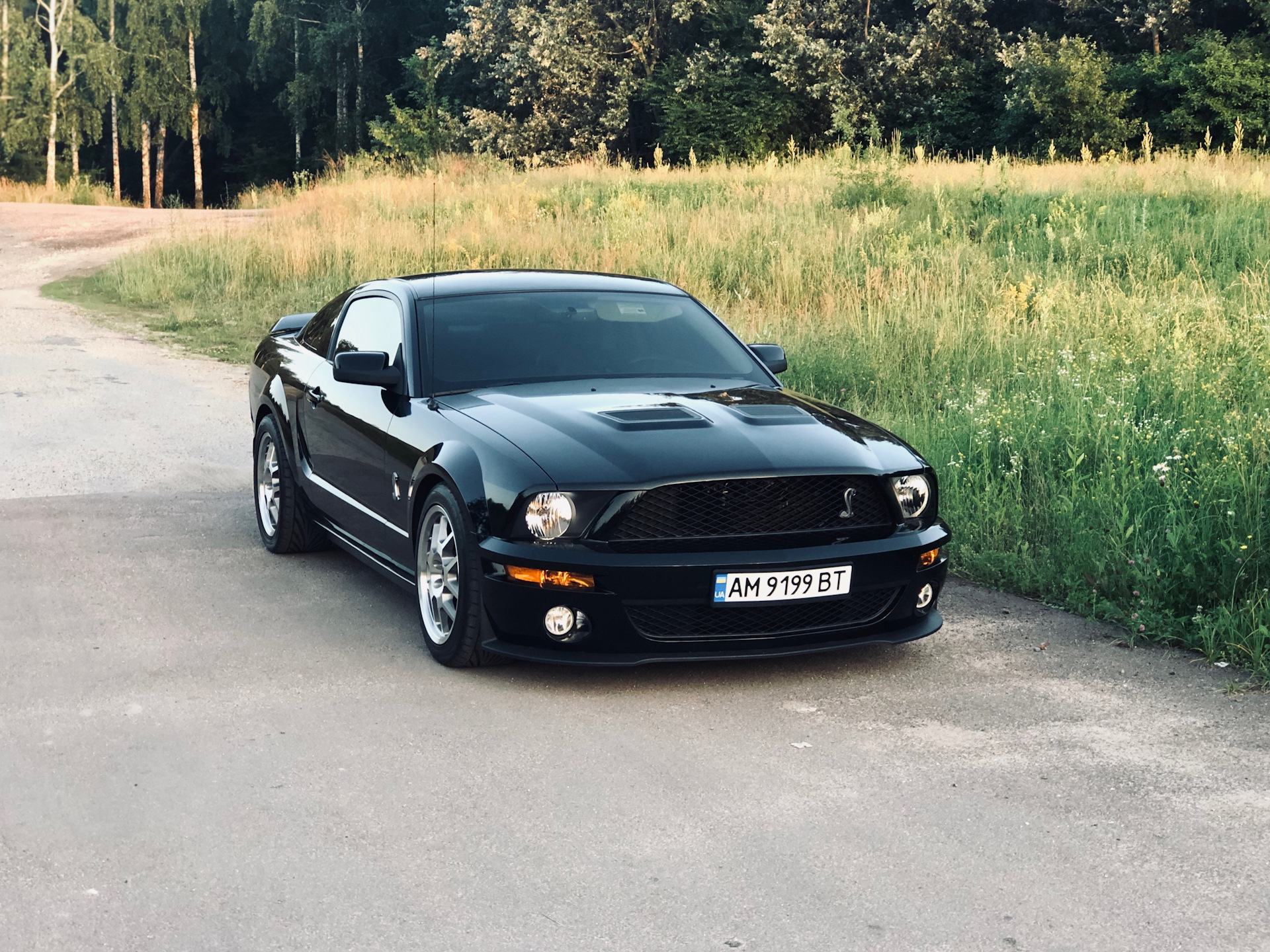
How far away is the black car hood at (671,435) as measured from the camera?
5211 millimetres

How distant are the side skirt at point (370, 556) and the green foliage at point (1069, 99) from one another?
32788mm

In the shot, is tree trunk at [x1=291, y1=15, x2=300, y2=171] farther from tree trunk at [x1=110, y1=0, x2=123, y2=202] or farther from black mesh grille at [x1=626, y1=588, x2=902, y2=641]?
black mesh grille at [x1=626, y1=588, x2=902, y2=641]

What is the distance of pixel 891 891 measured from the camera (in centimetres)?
354

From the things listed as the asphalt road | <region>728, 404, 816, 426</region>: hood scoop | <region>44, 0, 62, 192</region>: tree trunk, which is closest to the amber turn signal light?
the asphalt road

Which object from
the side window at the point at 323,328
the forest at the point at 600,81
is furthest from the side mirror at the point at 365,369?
the forest at the point at 600,81

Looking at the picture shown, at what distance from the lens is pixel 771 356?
7.02m

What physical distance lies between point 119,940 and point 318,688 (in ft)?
6.48

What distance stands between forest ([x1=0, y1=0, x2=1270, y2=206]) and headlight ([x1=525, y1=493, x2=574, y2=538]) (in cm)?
2163

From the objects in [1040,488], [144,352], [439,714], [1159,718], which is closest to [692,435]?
[439,714]

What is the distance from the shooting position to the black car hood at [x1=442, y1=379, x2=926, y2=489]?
5.21m

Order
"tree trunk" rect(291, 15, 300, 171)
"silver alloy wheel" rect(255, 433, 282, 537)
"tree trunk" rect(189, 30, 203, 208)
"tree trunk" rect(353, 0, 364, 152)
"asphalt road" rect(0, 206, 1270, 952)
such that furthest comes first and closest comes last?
"tree trunk" rect(189, 30, 203, 208)
"tree trunk" rect(291, 15, 300, 171)
"tree trunk" rect(353, 0, 364, 152)
"silver alloy wheel" rect(255, 433, 282, 537)
"asphalt road" rect(0, 206, 1270, 952)

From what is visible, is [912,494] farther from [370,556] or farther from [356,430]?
[356,430]

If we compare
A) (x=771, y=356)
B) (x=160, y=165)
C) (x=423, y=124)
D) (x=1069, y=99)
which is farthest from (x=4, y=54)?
(x=771, y=356)

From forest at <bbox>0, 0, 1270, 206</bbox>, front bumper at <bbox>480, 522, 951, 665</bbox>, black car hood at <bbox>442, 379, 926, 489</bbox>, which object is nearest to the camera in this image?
front bumper at <bbox>480, 522, 951, 665</bbox>
